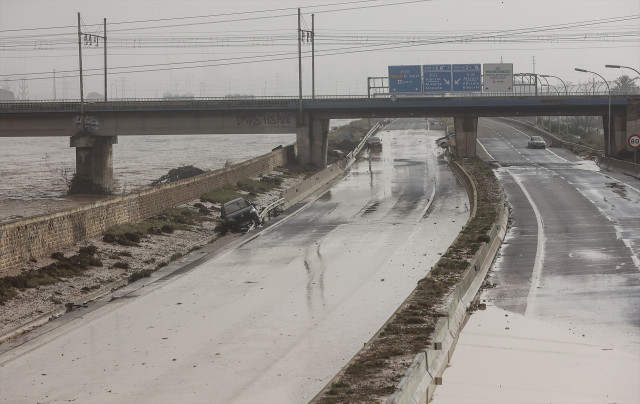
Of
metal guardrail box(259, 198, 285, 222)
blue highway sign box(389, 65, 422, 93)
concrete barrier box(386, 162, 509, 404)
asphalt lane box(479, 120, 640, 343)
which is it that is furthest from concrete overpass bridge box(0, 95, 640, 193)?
concrete barrier box(386, 162, 509, 404)

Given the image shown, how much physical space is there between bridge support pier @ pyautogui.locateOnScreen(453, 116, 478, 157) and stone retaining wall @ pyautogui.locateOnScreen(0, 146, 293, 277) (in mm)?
35940

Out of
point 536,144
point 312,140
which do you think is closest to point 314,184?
point 312,140

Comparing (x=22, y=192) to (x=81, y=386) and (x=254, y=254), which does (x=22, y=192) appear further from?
(x=81, y=386)

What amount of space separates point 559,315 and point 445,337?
5.03 meters

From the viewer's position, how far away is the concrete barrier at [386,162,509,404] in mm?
20516

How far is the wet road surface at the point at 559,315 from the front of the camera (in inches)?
912

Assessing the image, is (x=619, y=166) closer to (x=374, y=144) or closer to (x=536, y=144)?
(x=536, y=144)

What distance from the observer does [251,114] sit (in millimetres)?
91500

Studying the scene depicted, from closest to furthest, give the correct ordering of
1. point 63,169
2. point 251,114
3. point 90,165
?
point 90,165 → point 251,114 → point 63,169

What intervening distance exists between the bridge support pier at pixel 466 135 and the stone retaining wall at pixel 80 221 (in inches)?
1415

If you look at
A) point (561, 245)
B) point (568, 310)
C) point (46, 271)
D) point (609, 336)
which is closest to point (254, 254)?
point (46, 271)

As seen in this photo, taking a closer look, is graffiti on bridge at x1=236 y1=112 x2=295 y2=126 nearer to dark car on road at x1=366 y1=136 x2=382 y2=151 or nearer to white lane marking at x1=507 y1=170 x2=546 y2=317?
dark car on road at x1=366 y1=136 x2=382 y2=151

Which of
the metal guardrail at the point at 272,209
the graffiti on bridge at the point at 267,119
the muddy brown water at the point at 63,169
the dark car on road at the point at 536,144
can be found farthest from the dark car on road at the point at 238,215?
the dark car on road at the point at 536,144

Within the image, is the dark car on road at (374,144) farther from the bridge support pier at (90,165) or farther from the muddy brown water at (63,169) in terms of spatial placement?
the bridge support pier at (90,165)
